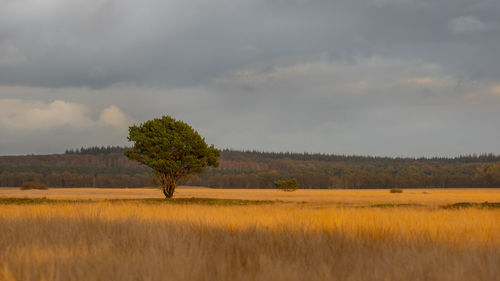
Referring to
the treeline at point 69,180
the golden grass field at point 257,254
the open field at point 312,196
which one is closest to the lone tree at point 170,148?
the open field at point 312,196

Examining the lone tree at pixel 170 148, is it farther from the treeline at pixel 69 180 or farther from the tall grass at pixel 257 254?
the treeline at pixel 69 180

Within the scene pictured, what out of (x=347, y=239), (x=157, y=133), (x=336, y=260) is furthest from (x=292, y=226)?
(x=157, y=133)

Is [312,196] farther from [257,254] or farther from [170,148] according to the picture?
[257,254]

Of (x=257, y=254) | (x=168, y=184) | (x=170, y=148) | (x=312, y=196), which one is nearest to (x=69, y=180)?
(x=312, y=196)

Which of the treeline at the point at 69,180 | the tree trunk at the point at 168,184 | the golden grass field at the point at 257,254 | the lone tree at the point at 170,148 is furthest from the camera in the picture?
the treeline at the point at 69,180

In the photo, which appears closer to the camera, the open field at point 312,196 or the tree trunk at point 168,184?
the tree trunk at point 168,184

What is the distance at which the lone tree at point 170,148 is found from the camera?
42.4 metres

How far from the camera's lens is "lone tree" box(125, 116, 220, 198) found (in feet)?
139

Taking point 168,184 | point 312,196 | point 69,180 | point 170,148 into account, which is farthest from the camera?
point 69,180

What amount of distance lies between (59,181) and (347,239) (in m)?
199

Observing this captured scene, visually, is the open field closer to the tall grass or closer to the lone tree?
the lone tree

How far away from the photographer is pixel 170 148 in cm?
4391

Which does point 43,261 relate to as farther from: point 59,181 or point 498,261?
point 59,181

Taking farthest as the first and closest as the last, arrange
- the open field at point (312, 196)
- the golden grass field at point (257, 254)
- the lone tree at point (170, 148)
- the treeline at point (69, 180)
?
the treeline at point (69, 180) < the open field at point (312, 196) < the lone tree at point (170, 148) < the golden grass field at point (257, 254)
